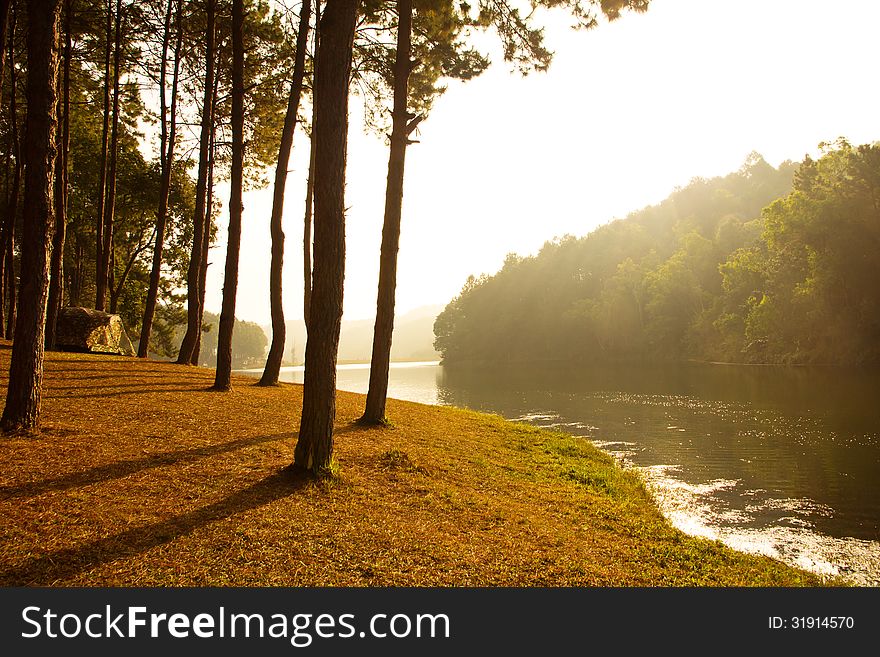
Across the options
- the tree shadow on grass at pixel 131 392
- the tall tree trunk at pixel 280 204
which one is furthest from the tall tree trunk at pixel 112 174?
the tree shadow on grass at pixel 131 392

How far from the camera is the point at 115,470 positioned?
668 cm

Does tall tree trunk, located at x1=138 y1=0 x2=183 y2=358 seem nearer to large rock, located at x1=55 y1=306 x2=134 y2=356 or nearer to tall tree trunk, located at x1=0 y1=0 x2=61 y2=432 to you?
large rock, located at x1=55 y1=306 x2=134 y2=356

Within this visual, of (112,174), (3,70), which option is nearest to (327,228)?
(3,70)

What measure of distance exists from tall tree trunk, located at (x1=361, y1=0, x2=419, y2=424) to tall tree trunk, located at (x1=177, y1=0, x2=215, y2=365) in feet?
30.8

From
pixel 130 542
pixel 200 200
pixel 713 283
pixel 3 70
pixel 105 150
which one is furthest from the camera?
pixel 713 283

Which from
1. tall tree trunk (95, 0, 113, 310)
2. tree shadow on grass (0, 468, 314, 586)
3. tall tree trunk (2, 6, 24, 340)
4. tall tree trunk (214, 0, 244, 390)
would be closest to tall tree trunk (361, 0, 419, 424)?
tall tree trunk (214, 0, 244, 390)

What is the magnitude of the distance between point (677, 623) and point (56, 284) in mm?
19972

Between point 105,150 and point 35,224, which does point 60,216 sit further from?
point 35,224

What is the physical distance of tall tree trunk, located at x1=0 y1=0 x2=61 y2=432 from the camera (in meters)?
7.52

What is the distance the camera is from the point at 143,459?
7.29 m

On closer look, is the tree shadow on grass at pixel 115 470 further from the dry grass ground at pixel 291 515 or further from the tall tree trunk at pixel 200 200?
the tall tree trunk at pixel 200 200

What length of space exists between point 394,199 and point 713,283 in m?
77.6

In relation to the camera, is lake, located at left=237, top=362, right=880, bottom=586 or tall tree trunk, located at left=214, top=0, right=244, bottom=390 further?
tall tree trunk, located at left=214, top=0, right=244, bottom=390

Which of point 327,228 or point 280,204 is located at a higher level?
point 280,204
